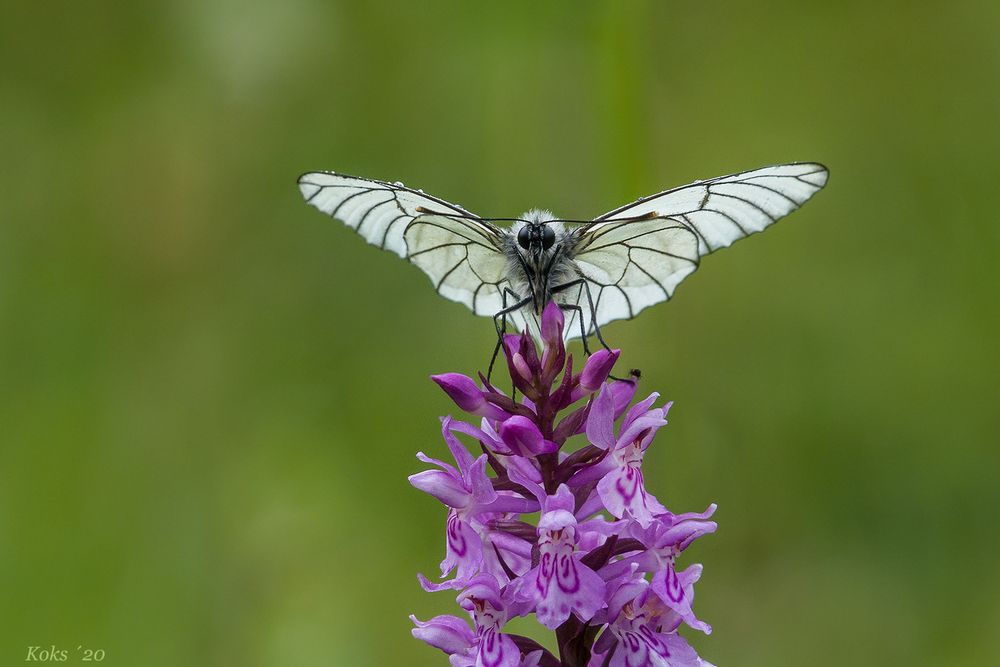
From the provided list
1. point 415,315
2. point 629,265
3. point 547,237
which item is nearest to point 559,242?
point 547,237

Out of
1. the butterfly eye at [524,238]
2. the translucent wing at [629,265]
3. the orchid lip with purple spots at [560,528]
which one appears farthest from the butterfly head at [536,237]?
the orchid lip with purple spots at [560,528]

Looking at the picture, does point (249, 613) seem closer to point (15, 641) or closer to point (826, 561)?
point (15, 641)

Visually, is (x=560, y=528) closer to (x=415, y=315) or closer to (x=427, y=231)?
(x=427, y=231)

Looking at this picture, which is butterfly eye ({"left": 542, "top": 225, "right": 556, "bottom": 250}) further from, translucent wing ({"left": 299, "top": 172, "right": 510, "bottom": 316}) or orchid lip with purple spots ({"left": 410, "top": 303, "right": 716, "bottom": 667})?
orchid lip with purple spots ({"left": 410, "top": 303, "right": 716, "bottom": 667})

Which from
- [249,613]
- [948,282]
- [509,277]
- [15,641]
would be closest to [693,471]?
[509,277]

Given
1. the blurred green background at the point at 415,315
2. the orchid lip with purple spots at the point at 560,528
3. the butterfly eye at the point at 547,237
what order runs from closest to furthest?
the orchid lip with purple spots at the point at 560,528 → the butterfly eye at the point at 547,237 → the blurred green background at the point at 415,315

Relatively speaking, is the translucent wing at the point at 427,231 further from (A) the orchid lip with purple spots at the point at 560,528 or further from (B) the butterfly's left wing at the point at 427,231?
(A) the orchid lip with purple spots at the point at 560,528

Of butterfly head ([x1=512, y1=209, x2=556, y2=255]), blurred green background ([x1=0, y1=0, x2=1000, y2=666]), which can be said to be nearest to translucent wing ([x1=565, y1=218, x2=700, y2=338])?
butterfly head ([x1=512, y1=209, x2=556, y2=255])

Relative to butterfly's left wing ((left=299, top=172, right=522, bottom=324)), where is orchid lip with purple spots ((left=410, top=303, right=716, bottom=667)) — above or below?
below
